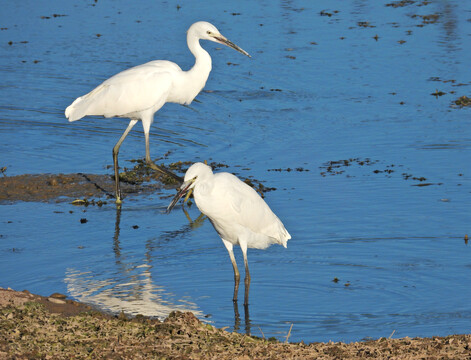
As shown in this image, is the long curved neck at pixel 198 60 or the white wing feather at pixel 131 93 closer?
the white wing feather at pixel 131 93

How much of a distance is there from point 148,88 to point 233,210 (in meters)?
3.73

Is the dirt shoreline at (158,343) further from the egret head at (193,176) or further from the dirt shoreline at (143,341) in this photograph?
the egret head at (193,176)

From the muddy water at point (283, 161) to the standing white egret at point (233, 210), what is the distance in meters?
0.39

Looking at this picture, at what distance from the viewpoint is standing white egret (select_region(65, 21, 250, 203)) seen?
11.0 metres

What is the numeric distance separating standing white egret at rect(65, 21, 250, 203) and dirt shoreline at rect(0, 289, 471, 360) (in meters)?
4.58

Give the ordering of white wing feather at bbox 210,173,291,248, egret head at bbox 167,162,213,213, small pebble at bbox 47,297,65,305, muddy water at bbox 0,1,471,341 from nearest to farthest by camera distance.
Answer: small pebble at bbox 47,297,65,305 → egret head at bbox 167,162,213,213 → white wing feather at bbox 210,173,291,248 → muddy water at bbox 0,1,471,341

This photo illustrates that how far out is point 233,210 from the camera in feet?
25.2

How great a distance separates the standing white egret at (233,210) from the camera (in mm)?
7371

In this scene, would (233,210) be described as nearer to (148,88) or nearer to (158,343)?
(158,343)

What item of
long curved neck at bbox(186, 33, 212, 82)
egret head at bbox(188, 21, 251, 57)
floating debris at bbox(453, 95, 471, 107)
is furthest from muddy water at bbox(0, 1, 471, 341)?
egret head at bbox(188, 21, 251, 57)

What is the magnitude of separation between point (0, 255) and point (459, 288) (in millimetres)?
4372

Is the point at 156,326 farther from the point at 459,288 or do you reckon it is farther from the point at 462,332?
the point at 459,288

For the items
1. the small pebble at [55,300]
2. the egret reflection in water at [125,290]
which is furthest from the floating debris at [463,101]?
the small pebble at [55,300]

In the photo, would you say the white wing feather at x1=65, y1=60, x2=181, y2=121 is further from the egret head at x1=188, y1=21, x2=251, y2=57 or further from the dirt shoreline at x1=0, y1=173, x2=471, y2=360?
the dirt shoreline at x1=0, y1=173, x2=471, y2=360
